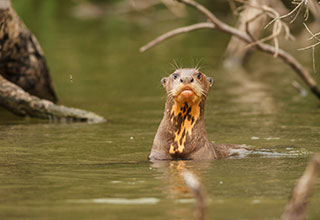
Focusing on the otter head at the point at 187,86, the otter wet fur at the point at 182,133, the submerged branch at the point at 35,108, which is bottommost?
the submerged branch at the point at 35,108

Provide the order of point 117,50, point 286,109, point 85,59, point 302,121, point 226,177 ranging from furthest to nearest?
point 117,50, point 85,59, point 286,109, point 302,121, point 226,177

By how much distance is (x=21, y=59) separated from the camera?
1165 centimetres

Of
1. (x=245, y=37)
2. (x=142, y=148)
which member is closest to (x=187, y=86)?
(x=142, y=148)

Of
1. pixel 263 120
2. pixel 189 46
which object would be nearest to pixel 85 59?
pixel 189 46

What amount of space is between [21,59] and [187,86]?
509 cm

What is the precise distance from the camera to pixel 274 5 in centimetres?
1659

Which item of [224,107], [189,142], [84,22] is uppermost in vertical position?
[189,142]

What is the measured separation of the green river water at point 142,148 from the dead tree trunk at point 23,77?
0.72ft

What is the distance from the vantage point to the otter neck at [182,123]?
7.43 metres

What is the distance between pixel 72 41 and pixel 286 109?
1324 centimetres

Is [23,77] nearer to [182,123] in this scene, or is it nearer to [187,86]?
[182,123]

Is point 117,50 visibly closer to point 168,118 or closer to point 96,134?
point 96,134

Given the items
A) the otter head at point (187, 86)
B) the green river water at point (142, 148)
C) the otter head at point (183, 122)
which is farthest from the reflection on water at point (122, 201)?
the otter head at point (183, 122)

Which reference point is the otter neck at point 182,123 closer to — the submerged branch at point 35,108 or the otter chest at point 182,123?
the otter chest at point 182,123
